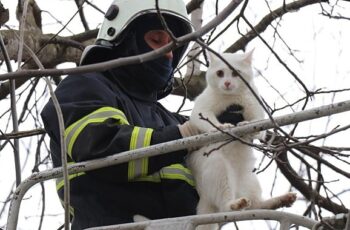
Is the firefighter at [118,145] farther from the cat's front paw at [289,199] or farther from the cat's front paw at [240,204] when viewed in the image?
the cat's front paw at [289,199]

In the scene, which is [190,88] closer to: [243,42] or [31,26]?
[243,42]

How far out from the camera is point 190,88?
5.41 metres

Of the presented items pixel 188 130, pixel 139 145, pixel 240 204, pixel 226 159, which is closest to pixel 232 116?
pixel 226 159

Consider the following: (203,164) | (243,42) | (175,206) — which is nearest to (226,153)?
(203,164)

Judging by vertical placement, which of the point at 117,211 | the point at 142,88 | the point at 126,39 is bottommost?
the point at 117,211

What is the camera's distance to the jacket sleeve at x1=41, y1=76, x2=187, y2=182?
3.07 metres

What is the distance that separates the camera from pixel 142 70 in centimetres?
360

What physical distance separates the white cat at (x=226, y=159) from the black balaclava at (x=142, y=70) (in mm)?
198

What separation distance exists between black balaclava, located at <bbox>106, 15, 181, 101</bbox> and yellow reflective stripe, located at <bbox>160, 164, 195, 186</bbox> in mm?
394

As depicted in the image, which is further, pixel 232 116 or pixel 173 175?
pixel 232 116

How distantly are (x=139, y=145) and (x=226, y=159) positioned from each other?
52 cm

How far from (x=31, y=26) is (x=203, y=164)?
2131mm

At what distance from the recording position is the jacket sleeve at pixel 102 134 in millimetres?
3066

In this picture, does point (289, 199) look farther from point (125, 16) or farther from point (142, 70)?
point (125, 16)
